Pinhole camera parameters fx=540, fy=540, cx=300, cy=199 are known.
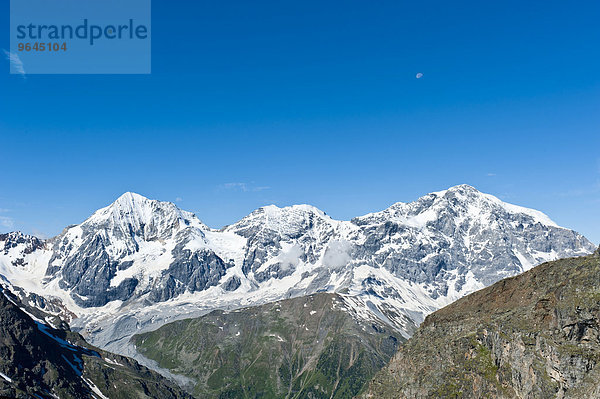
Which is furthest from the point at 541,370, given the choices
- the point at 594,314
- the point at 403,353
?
the point at 403,353

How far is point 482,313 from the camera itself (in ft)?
527

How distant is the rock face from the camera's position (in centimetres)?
10962

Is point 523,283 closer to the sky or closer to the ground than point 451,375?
closer to the sky

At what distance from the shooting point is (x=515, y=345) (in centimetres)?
12612

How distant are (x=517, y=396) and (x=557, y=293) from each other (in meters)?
25.2

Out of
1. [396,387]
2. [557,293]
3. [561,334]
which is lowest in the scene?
[396,387]

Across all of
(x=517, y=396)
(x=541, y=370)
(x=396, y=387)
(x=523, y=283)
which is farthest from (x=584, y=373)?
(x=396, y=387)

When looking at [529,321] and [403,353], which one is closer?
[529,321]

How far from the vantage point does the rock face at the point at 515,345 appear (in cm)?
10962

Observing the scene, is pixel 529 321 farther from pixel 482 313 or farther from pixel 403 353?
pixel 403 353

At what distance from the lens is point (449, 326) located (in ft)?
532

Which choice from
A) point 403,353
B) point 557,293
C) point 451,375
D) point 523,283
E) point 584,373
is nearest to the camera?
point 584,373

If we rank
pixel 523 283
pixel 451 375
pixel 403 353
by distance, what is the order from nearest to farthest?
pixel 451 375 → pixel 523 283 → pixel 403 353

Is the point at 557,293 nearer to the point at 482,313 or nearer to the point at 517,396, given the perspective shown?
the point at 517,396
